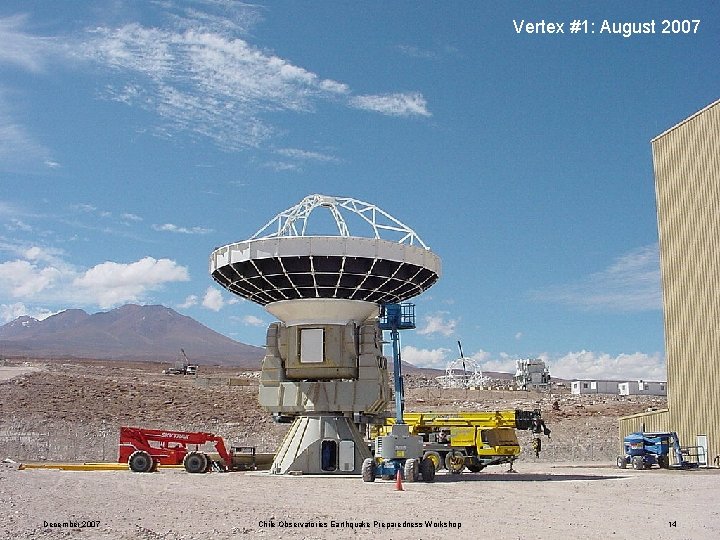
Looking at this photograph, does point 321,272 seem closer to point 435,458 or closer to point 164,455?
point 435,458

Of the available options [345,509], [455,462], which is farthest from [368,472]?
[345,509]

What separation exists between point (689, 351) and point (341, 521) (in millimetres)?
40835

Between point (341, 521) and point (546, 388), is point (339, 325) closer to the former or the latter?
point (341, 521)

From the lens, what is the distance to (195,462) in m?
38.7

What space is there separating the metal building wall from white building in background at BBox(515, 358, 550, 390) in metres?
73.5

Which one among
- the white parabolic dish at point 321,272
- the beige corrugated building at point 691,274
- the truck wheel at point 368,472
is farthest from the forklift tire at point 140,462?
the beige corrugated building at point 691,274

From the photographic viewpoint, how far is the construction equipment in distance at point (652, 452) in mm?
47194

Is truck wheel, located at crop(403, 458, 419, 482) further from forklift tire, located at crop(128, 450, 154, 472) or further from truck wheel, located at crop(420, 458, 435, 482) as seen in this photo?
forklift tire, located at crop(128, 450, 154, 472)

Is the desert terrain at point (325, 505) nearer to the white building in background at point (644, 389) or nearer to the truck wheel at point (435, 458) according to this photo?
the truck wheel at point (435, 458)

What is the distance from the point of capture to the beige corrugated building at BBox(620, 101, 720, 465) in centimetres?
5075

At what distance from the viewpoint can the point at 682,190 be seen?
5450 cm

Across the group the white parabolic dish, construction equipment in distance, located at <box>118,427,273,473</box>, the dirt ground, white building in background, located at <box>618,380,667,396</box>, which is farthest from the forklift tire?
white building in background, located at <box>618,380,667,396</box>

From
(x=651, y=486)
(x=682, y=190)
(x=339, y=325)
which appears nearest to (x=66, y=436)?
(x=339, y=325)

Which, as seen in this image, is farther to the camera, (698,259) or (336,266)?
(698,259)
